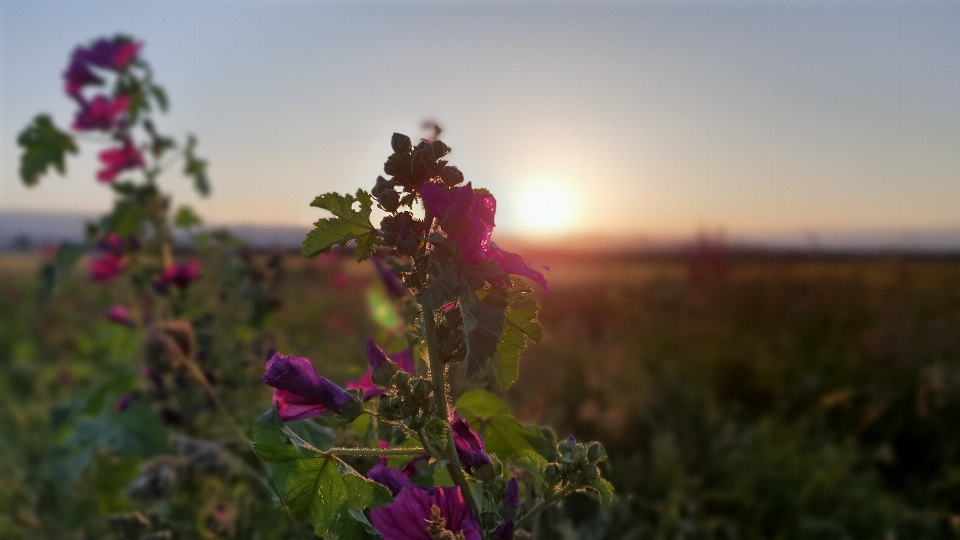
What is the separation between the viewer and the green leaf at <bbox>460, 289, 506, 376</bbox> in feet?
2.23

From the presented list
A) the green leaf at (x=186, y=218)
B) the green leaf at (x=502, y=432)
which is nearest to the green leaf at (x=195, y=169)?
the green leaf at (x=186, y=218)

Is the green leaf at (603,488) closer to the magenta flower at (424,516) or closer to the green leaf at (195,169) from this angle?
the magenta flower at (424,516)

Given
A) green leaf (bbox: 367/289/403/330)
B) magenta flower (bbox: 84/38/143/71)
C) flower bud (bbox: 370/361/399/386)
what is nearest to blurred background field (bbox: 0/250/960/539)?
green leaf (bbox: 367/289/403/330)

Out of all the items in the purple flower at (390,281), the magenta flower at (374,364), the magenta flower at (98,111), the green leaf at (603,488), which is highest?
the magenta flower at (98,111)

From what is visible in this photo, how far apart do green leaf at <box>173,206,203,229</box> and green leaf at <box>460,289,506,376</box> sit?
2.33m

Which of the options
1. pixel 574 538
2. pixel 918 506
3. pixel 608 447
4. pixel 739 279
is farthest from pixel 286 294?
pixel 739 279

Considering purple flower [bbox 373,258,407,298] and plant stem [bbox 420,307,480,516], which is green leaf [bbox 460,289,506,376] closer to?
plant stem [bbox 420,307,480,516]

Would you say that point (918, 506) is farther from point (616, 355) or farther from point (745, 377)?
point (616, 355)

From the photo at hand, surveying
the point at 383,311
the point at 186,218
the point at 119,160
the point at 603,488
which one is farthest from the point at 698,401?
the point at 603,488

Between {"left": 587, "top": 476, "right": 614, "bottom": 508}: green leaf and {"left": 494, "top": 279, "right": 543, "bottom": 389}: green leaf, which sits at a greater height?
{"left": 494, "top": 279, "right": 543, "bottom": 389}: green leaf

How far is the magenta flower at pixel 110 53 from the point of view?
241cm

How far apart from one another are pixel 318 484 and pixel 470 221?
1.19 feet

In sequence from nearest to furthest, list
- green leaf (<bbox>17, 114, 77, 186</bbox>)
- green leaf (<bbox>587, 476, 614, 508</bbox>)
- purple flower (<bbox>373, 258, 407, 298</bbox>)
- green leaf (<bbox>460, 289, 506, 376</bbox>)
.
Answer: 1. green leaf (<bbox>460, 289, 506, 376</bbox>)
2. green leaf (<bbox>587, 476, 614, 508</bbox>)
3. purple flower (<bbox>373, 258, 407, 298</bbox>)
4. green leaf (<bbox>17, 114, 77, 186</bbox>)

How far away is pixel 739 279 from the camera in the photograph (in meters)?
11.2
